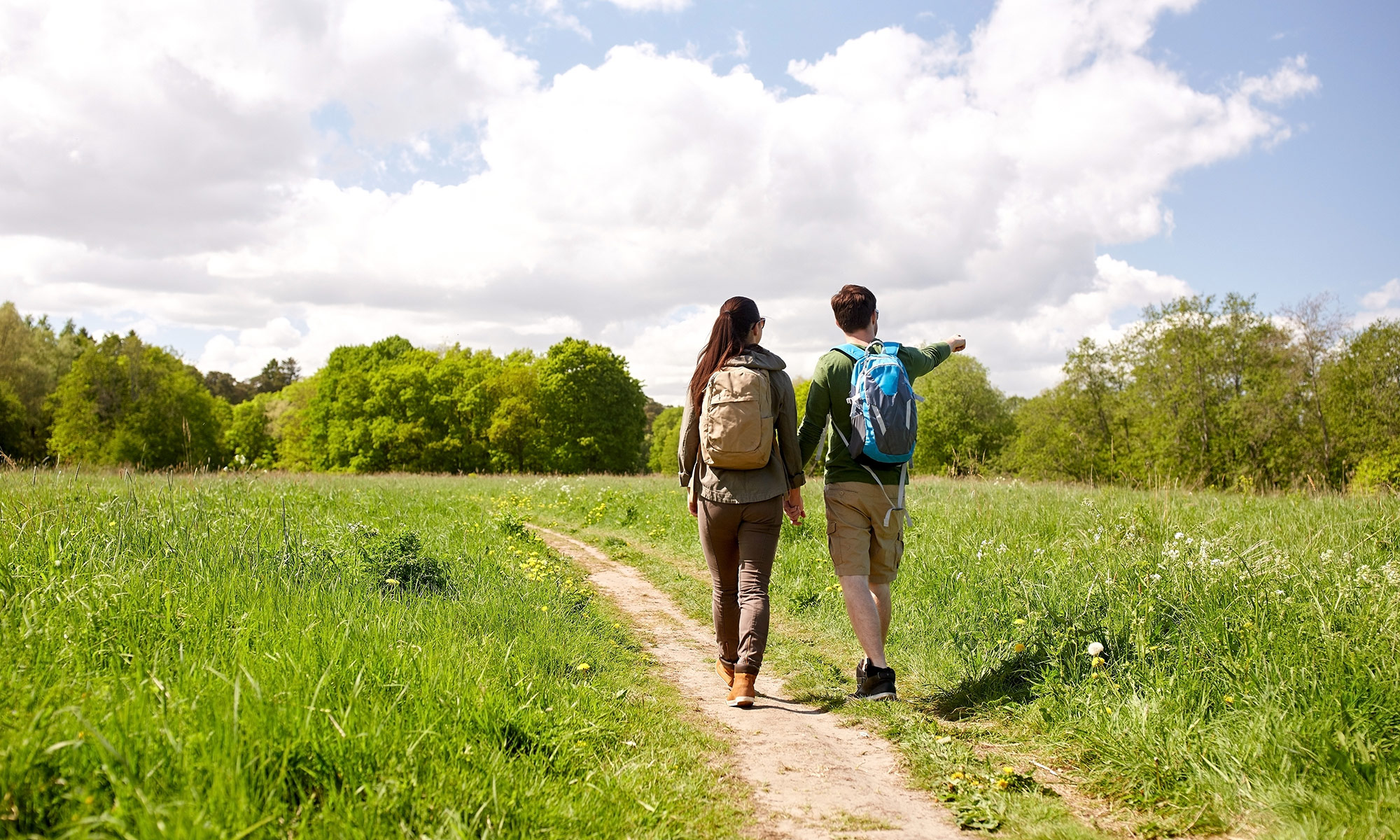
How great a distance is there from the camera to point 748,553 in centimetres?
479

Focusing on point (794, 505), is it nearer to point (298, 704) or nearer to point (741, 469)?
point (741, 469)

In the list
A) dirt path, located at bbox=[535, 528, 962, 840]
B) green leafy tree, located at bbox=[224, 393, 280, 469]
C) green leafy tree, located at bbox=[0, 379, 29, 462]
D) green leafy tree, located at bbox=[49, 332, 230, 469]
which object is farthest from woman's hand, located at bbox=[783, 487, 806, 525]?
green leafy tree, located at bbox=[224, 393, 280, 469]

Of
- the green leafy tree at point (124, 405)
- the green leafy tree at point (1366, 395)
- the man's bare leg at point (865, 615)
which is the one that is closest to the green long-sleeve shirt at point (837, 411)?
the man's bare leg at point (865, 615)

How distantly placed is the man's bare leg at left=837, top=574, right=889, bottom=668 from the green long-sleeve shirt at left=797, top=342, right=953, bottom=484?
64 centimetres

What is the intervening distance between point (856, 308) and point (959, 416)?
6570cm

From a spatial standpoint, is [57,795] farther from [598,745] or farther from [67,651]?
→ [598,745]

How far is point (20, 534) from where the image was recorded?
4.66 metres

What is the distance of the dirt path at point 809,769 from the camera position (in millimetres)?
3104

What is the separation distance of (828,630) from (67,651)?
5.16m

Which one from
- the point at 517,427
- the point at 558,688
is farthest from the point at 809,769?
the point at 517,427

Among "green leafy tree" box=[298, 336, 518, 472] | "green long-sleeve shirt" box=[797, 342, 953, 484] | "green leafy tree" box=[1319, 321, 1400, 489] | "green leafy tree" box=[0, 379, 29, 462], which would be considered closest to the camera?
"green long-sleeve shirt" box=[797, 342, 953, 484]

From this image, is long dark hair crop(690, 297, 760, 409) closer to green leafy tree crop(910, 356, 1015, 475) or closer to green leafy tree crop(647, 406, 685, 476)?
green leafy tree crop(910, 356, 1015, 475)

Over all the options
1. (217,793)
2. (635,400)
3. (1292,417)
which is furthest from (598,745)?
(635,400)

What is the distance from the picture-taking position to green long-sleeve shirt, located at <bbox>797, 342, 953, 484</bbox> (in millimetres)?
4805
